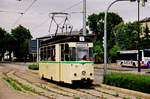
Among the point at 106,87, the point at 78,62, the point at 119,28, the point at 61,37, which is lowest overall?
the point at 106,87

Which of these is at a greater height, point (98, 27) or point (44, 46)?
point (98, 27)

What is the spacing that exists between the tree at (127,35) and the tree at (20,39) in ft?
139

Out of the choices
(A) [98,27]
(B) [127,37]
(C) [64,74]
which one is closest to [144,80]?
(C) [64,74]

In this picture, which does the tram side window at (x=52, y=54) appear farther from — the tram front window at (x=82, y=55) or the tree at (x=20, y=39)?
the tree at (x=20, y=39)

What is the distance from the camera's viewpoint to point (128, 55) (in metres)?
48.9

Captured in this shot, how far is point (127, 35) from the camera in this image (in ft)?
216

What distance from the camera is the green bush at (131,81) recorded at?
1335 cm

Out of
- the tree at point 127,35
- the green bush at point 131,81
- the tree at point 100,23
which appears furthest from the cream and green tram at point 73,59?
the tree at point 100,23

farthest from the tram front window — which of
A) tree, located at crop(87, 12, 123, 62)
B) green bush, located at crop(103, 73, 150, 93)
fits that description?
tree, located at crop(87, 12, 123, 62)

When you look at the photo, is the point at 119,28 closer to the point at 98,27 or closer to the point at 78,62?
the point at 98,27

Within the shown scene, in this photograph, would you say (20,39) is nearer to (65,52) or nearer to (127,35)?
(127,35)

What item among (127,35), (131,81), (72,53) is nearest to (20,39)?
(127,35)

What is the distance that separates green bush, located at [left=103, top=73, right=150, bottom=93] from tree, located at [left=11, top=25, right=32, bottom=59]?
84670 millimetres

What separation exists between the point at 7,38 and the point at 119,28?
1918 inches
